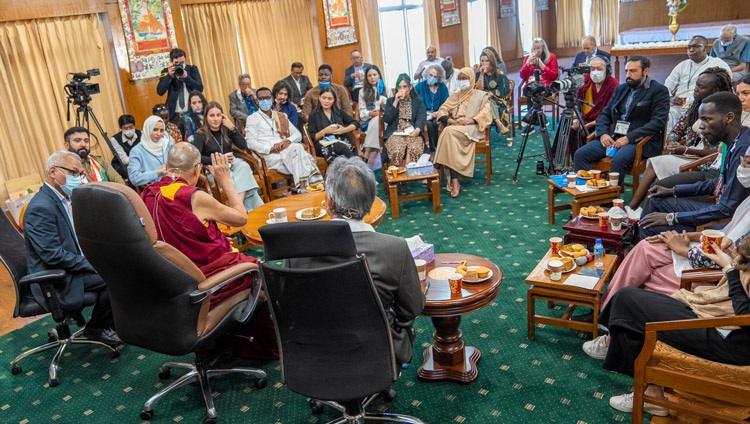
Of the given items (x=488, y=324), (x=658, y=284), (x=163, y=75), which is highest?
(x=163, y=75)

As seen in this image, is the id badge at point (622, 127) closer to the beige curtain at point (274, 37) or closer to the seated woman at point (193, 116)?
the seated woman at point (193, 116)

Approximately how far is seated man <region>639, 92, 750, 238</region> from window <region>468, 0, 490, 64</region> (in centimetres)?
992

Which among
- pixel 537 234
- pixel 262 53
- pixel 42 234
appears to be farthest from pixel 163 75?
pixel 537 234

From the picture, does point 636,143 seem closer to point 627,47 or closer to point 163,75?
point 163,75

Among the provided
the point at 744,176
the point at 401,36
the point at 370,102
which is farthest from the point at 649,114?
the point at 401,36

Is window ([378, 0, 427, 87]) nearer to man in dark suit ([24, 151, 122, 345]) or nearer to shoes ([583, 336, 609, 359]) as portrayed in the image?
man in dark suit ([24, 151, 122, 345])

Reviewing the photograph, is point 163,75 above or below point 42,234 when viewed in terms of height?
above

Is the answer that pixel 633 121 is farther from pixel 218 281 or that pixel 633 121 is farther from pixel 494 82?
pixel 218 281

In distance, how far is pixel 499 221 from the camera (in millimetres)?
5184

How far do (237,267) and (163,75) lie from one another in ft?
14.7

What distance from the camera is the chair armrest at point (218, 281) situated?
8.73 feet

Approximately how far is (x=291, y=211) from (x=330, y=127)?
2.16m

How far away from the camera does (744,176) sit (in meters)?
3.19

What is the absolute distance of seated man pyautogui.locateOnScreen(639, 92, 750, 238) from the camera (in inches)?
132
